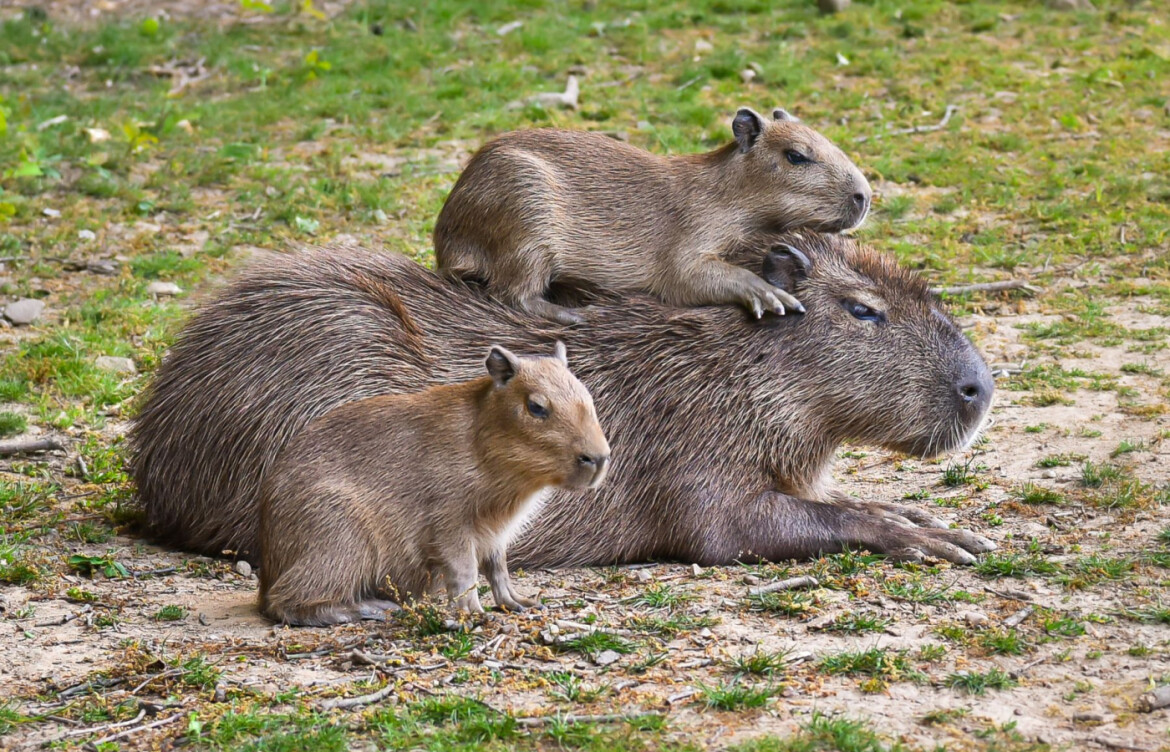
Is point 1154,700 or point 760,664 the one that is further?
point 760,664

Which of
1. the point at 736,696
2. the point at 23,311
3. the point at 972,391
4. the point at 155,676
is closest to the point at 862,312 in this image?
the point at 972,391

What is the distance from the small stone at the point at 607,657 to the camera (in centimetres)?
465

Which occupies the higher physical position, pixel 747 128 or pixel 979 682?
pixel 747 128

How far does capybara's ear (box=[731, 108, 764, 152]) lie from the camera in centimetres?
607

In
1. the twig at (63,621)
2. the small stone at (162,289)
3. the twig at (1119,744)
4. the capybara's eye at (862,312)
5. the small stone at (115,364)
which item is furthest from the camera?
the small stone at (162,289)

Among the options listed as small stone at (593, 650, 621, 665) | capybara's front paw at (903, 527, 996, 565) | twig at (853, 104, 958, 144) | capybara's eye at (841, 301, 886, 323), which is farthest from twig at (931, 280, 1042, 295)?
small stone at (593, 650, 621, 665)

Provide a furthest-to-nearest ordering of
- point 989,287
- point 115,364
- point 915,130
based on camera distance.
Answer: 1. point 915,130
2. point 989,287
3. point 115,364

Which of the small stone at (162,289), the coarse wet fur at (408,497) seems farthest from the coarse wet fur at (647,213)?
the small stone at (162,289)

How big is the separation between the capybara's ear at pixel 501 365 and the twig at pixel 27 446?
3.08 m

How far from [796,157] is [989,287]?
3.25 metres

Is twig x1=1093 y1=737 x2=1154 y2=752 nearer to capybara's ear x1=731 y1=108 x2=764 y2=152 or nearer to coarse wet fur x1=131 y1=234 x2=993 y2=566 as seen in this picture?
coarse wet fur x1=131 y1=234 x2=993 y2=566

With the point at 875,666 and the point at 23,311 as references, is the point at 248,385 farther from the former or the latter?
the point at 23,311

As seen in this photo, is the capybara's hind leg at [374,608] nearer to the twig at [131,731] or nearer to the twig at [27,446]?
the twig at [131,731]

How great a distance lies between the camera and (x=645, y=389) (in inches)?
238
